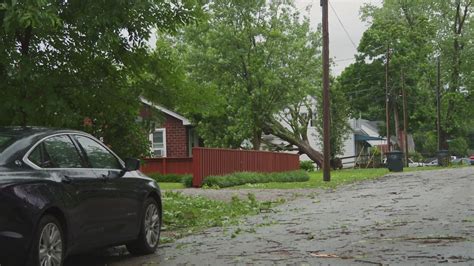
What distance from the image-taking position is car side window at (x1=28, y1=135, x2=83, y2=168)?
240 inches

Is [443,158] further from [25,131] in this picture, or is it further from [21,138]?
[21,138]

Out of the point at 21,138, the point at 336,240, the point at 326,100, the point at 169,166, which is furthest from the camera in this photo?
the point at 169,166

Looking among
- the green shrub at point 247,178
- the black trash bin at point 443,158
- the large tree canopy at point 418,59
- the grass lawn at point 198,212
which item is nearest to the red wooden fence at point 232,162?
the green shrub at point 247,178

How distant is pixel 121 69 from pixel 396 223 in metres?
5.02

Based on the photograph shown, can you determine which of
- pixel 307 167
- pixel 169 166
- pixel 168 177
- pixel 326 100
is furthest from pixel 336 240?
pixel 307 167

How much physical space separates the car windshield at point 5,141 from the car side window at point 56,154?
0.22 m

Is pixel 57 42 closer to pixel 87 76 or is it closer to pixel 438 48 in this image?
pixel 87 76

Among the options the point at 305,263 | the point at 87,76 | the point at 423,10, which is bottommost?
the point at 305,263

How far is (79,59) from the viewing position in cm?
946

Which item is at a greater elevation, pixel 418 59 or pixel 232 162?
pixel 418 59

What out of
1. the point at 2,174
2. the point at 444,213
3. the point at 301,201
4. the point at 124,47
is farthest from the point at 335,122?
the point at 2,174

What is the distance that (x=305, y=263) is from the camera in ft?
22.9

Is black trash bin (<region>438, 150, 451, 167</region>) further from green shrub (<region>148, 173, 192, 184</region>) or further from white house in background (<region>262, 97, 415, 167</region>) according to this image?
green shrub (<region>148, 173, 192, 184</region>)

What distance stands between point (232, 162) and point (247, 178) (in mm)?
1379
